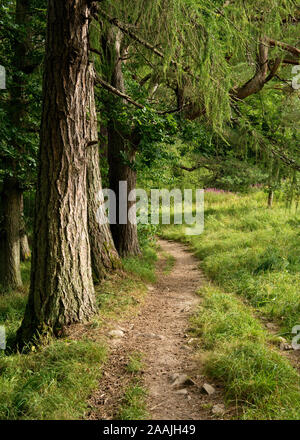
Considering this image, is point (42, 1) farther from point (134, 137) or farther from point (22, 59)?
point (134, 137)

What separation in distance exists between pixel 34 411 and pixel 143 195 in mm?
8463

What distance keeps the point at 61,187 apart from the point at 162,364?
2.29m

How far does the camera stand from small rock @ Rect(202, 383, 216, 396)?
9.43 feet

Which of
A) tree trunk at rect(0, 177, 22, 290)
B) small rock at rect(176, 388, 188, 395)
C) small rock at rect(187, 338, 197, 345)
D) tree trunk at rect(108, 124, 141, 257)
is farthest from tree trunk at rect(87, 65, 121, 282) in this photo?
small rock at rect(176, 388, 188, 395)

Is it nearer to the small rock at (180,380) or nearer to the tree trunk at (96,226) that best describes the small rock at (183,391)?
the small rock at (180,380)

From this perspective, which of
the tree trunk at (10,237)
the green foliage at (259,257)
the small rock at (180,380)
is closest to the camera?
the small rock at (180,380)

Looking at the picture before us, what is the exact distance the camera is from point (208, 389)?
2.90 m

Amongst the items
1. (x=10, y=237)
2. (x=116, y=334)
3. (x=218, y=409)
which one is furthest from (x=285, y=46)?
(x=10, y=237)

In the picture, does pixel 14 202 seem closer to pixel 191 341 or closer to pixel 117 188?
pixel 117 188

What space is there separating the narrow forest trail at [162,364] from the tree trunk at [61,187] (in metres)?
0.80

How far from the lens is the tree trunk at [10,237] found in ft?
23.9

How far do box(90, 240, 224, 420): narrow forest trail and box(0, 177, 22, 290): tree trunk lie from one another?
347 cm

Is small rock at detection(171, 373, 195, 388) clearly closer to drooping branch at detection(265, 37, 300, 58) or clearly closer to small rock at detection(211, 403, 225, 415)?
small rock at detection(211, 403, 225, 415)

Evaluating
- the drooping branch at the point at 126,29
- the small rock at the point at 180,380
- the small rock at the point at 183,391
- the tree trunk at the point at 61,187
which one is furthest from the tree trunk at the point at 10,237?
the small rock at the point at 183,391
